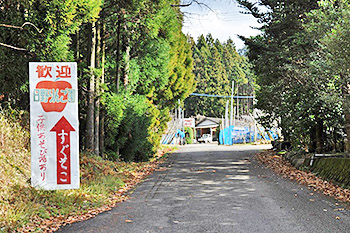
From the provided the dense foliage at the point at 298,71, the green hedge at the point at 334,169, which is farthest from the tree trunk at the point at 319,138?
the green hedge at the point at 334,169

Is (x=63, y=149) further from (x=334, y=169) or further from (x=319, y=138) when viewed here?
(x=319, y=138)

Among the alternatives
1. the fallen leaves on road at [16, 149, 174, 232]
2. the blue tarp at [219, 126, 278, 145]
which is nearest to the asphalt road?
the fallen leaves on road at [16, 149, 174, 232]

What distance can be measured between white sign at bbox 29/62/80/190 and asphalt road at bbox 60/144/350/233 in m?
1.26

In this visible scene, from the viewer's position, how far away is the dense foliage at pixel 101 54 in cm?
920

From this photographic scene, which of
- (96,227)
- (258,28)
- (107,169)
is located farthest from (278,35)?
(96,227)

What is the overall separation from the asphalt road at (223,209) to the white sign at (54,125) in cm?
126

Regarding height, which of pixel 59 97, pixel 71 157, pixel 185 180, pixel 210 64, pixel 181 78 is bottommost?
pixel 185 180

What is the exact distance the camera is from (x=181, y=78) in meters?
28.7

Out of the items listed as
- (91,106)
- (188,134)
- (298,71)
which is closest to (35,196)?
(91,106)

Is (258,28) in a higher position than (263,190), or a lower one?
higher

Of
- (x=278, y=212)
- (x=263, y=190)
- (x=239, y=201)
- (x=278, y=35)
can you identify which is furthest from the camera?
(x=278, y=35)

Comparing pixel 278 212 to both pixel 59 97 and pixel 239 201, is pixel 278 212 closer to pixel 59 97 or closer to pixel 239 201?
pixel 239 201

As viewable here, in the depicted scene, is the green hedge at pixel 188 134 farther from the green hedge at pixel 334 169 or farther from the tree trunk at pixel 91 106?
the tree trunk at pixel 91 106

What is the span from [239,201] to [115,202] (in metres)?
2.79
